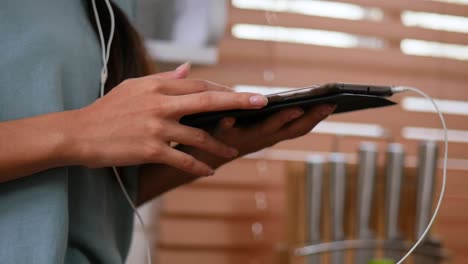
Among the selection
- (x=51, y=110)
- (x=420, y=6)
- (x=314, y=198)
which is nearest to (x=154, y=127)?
(x=51, y=110)

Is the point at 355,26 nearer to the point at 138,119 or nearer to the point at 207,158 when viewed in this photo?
the point at 207,158

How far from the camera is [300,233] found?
1.25 meters

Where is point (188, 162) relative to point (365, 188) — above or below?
above

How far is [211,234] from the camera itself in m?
1.38

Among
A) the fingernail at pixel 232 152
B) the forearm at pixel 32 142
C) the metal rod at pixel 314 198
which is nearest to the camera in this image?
the forearm at pixel 32 142

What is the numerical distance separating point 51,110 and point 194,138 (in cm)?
13

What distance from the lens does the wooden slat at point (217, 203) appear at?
4.49ft

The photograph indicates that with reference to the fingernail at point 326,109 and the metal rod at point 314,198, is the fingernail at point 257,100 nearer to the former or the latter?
the fingernail at point 326,109

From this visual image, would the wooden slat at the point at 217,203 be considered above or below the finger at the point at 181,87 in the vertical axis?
below

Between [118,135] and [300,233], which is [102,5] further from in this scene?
Answer: [300,233]

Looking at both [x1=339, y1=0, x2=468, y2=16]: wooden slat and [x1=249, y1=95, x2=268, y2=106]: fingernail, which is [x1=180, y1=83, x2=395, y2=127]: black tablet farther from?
[x1=339, y1=0, x2=468, y2=16]: wooden slat

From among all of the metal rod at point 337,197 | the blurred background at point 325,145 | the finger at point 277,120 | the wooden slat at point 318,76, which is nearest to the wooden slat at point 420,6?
the blurred background at point 325,145

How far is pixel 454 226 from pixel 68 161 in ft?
3.56

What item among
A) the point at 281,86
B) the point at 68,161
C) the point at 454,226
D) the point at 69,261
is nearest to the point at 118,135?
the point at 68,161
